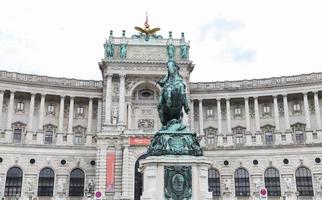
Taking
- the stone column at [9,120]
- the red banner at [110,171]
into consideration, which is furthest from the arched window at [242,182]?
the stone column at [9,120]

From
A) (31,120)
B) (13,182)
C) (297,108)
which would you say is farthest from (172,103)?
(297,108)

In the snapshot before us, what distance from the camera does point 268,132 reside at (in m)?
64.4

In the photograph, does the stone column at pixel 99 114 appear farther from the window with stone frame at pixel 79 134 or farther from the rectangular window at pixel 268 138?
the rectangular window at pixel 268 138

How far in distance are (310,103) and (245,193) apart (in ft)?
59.4

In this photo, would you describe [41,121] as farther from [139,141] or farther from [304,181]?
[304,181]

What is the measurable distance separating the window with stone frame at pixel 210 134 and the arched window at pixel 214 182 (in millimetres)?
5741

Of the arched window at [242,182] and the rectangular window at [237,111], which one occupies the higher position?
the rectangular window at [237,111]

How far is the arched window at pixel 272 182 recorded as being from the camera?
58250 millimetres

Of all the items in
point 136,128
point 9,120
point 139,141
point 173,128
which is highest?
point 9,120

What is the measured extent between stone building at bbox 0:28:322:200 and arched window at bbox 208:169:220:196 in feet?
0.50

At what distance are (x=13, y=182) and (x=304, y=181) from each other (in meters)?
41.9

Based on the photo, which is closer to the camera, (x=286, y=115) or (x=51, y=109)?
(x=286, y=115)

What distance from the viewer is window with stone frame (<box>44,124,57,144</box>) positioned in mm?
63562

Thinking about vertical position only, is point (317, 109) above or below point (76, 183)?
above
